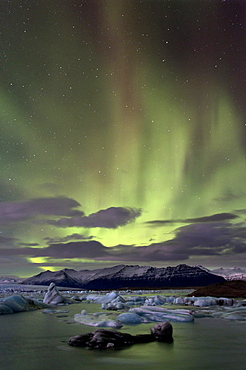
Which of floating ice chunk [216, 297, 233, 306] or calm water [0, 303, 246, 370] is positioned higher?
calm water [0, 303, 246, 370]

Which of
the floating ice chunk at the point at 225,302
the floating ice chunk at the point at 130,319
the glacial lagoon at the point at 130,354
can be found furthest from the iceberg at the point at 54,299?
the glacial lagoon at the point at 130,354

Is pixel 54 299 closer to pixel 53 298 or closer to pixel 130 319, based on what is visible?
pixel 53 298

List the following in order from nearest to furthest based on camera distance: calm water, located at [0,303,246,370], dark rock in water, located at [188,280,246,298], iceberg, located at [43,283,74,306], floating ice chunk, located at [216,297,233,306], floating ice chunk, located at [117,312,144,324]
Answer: calm water, located at [0,303,246,370] < floating ice chunk, located at [117,312,144,324] < floating ice chunk, located at [216,297,233,306] < iceberg, located at [43,283,74,306] < dark rock in water, located at [188,280,246,298]

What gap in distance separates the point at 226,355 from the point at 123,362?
2.94m

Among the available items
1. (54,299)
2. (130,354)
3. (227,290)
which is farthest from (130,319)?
(227,290)

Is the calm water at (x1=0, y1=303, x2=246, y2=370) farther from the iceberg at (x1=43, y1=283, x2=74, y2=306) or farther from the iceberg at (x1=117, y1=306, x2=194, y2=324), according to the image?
the iceberg at (x1=43, y1=283, x2=74, y2=306)

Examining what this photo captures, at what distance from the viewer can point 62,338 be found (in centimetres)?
1025

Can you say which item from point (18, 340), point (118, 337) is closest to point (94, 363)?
point (118, 337)

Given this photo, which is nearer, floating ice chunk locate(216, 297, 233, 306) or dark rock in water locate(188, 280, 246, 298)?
floating ice chunk locate(216, 297, 233, 306)

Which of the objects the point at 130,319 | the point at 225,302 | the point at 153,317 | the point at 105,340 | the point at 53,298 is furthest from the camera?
the point at 53,298

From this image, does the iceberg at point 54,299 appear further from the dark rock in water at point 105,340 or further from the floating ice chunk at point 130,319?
the dark rock in water at point 105,340

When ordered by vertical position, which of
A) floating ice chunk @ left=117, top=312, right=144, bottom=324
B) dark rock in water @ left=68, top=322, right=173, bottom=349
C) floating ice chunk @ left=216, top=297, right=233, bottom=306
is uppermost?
dark rock in water @ left=68, top=322, right=173, bottom=349

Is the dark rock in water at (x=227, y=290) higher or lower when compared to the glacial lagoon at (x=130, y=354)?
lower

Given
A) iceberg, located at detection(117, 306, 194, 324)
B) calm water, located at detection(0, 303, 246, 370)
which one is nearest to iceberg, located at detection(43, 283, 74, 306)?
iceberg, located at detection(117, 306, 194, 324)
